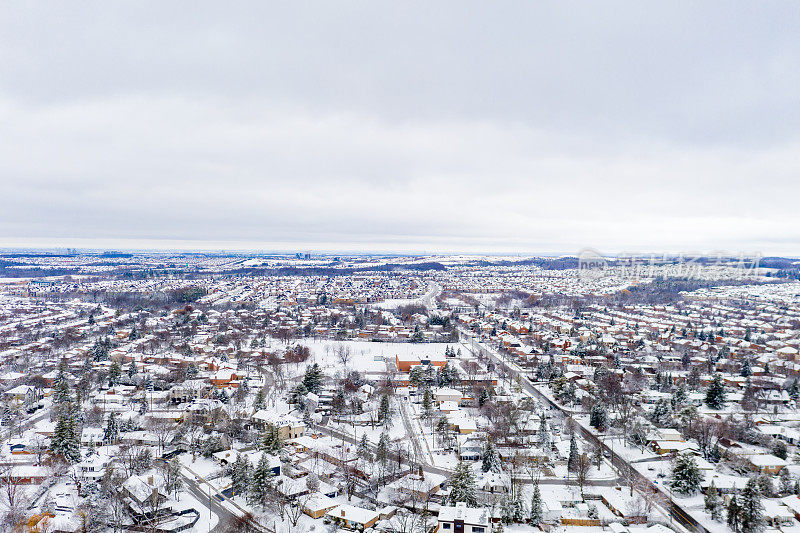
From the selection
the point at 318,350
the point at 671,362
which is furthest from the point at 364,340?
the point at 671,362

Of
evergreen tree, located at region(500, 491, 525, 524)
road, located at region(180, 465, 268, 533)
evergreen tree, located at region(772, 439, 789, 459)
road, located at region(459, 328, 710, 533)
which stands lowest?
road, located at region(180, 465, 268, 533)

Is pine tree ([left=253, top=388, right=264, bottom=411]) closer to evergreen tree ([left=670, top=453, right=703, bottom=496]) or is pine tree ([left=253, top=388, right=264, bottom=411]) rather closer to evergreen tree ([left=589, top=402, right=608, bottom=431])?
evergreen tree ([left=589, top=402, right=608, bottom=431])

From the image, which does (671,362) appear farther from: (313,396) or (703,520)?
(313,396)

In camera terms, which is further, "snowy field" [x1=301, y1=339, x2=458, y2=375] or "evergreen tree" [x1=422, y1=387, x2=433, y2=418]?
"snowy field" [x1=301, y1=339, x2=458, y2=375]

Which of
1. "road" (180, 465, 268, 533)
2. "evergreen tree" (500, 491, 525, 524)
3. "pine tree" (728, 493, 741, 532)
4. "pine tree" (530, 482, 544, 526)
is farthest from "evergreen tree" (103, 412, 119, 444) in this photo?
"pine tree" (728, 493, 741, 532)

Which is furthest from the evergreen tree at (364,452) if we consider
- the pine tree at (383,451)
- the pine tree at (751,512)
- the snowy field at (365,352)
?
the snowy field at (365,352)

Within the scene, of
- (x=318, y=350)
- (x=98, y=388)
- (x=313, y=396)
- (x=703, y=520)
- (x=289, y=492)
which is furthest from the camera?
(x=318, y=350)

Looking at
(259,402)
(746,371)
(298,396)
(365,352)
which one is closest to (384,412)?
(298,396)
